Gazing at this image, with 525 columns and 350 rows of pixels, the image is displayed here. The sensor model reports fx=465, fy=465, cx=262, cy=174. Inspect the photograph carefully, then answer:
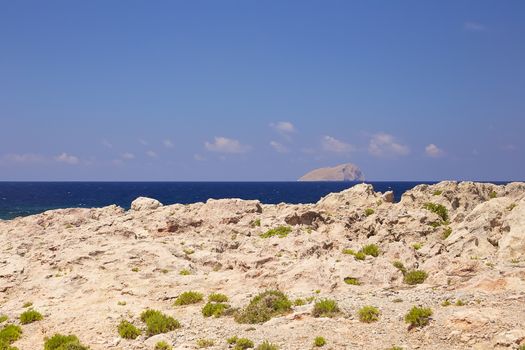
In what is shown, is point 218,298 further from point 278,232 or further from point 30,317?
point 278,232

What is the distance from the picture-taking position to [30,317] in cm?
2814

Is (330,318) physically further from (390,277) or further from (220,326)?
(390,277)

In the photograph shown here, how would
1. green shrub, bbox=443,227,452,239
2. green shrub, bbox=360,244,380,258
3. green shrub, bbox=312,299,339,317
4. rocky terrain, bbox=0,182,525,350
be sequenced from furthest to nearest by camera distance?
1. green shrub, bbox=443,227,452,239
2. green shrub, bbox=360,244,380,258
3. green shrub, bbox=312,299,339,317
4. rocky terrain, bbox=0,182,525,350

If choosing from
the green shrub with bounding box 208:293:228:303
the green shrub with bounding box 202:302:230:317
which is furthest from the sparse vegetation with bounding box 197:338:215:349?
the green shrub with bounding box 208:293:228:303

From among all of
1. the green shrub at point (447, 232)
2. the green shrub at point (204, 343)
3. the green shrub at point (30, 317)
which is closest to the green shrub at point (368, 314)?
the green shrub at point (204, 343)

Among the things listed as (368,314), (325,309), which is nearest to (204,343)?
(325,309)

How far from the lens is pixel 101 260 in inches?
1426

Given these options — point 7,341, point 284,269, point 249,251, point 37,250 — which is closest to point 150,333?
point 7,341

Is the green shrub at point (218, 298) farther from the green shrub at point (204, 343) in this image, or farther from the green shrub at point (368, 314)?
the green shrub at point (368, 314)

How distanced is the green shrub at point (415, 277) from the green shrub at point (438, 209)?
71.4 ft

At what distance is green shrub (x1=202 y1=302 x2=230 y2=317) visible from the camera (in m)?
26.6

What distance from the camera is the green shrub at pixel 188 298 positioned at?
2916 centimetres

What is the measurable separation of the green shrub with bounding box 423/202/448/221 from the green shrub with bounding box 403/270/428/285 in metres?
21.7

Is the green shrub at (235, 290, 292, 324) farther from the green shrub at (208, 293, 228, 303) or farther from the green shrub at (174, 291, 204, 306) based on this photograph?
the green shrub at (174, 291, 204, 306)
